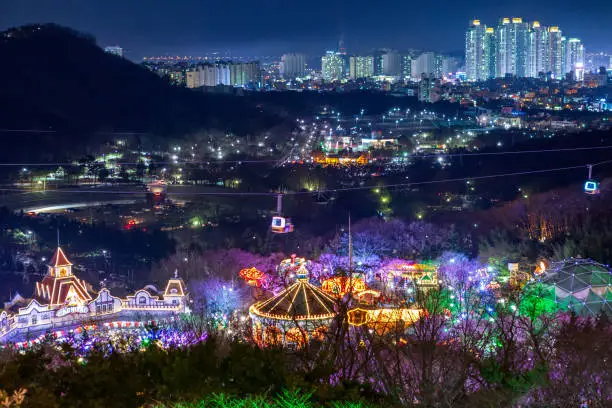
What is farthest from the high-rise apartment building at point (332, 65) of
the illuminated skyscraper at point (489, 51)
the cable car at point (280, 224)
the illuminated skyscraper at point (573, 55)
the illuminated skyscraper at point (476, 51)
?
the cable car at point (280, 224)

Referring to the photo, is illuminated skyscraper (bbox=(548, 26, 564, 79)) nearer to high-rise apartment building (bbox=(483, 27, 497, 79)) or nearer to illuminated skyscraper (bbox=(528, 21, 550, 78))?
illuminated skyscraper (bbox=(528, 21, 550, 78))

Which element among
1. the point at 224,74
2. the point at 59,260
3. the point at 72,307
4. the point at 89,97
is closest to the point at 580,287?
the point at 72,307

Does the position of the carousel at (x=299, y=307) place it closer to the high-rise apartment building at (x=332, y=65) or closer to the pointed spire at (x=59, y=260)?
the pointed spire at (x=59, y=260)

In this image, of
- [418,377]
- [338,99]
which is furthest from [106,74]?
[418,377]

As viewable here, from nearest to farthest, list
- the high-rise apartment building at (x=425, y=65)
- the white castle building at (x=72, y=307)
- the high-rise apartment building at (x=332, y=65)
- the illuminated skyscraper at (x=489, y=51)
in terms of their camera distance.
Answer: the white castle building at (x=72, y=307) < the illuminated skyscraper at (x=489, y=51) < the high-rise apartment building at (x=332, y=65) < the high-rise apartment building at (x=425, y=65)

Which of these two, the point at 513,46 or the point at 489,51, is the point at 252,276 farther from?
the point at 489,51

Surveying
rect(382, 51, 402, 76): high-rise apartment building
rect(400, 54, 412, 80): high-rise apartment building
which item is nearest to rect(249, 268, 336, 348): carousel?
rect(382, 51, 402, 76): high-rise apartment building
